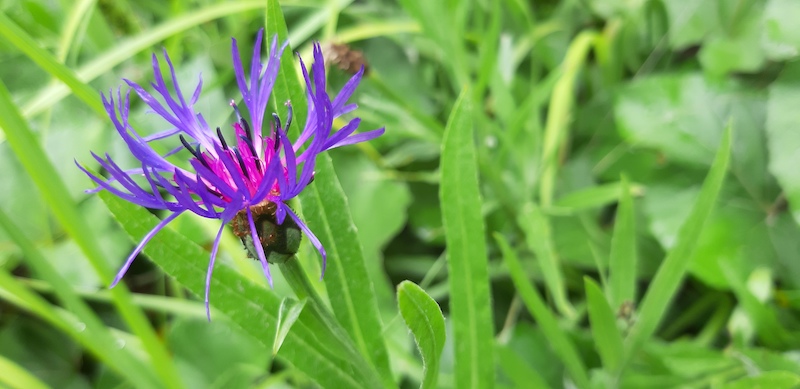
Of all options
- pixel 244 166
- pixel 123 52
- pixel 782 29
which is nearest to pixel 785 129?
pixel 782 29

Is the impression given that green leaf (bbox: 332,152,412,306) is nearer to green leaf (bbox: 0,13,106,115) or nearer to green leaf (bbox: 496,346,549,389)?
green leaf (bbox: 496,346,549,389)

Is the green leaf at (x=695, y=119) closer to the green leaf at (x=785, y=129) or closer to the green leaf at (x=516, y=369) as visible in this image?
the green leaf at (x=785, y=129)

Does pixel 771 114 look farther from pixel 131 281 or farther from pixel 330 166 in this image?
pixel 131 281

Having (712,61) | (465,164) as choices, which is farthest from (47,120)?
(712,61)

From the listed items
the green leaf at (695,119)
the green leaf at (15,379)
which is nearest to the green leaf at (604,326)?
the green leaf at (695,119)

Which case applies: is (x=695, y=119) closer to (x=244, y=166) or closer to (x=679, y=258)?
(x=679, y=258)

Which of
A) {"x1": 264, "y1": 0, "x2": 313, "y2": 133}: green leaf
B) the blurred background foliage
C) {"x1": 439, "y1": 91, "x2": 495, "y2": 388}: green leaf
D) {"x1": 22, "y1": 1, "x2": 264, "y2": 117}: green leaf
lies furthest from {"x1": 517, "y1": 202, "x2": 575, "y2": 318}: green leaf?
{"x1": 22, "y1": 1, "x2": 264, "y2": 117}: green leaf

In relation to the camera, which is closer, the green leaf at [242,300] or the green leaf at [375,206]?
the green leaf at [242,300]
